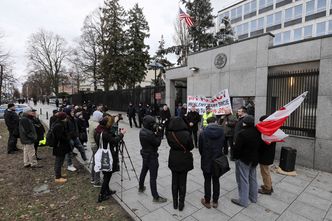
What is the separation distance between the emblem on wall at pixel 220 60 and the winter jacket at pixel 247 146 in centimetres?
549

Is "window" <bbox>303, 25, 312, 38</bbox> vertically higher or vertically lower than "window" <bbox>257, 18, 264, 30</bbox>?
lower

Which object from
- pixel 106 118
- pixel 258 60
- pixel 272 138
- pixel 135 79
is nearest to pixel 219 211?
pixel 272 138

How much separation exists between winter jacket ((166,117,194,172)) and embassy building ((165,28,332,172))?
193 inches

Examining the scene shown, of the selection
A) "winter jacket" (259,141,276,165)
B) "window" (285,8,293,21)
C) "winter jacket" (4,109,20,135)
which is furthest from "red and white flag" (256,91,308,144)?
"window" (285,8,293,21)

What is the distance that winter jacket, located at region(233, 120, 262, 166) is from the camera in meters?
3.57

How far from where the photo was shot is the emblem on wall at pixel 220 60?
8.42 meters

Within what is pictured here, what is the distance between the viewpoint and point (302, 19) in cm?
2878

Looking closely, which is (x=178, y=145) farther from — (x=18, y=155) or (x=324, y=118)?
(x=18, y=155)

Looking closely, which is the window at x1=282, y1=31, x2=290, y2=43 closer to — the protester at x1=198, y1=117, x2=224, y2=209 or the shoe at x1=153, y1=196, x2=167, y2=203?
the protester at x1=198, y1=117, x2=224, y2=209

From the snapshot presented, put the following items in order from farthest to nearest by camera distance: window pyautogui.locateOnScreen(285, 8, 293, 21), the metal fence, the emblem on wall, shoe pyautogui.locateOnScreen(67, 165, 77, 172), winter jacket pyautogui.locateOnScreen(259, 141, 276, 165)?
window pyautogui.locateOnScreen(285, 8, 293, 21), the emblem on wall, the metal fence, shoe pyautogui.locateOnScreen(67, 165, 77, 172), winter jacket pyautogui.locateOnScreen(259, 141, 276, 165)

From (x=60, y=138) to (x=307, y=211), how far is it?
19.2 ft

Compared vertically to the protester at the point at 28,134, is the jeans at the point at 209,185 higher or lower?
lower

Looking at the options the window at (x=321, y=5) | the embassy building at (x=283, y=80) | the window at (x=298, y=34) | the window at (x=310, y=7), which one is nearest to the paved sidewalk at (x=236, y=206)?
the embassy building at (x=283, y=80)

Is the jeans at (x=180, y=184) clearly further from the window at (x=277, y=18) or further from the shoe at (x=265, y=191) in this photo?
the window at (x=277, y=18)
